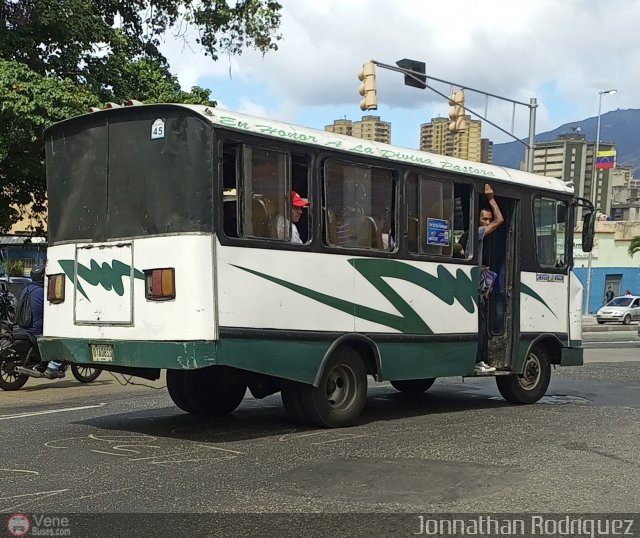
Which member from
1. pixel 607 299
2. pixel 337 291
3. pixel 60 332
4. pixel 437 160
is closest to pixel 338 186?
pixel 337 291

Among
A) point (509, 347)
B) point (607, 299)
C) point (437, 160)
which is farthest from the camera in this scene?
point (607, 299)

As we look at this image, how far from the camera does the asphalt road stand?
5.82m

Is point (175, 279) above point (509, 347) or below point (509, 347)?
above

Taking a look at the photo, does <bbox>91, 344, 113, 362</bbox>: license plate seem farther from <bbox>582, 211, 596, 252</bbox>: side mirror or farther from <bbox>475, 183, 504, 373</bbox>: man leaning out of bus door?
<bbox>582, 211, 596, 252</bbox>: side mirror

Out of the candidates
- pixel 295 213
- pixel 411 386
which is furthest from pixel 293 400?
pixel 411 386

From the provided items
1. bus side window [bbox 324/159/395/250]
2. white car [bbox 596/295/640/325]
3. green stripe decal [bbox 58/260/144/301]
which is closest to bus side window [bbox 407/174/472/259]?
bus side window [bbox 324/159/395/250]

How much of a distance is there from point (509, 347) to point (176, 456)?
16.3 feet

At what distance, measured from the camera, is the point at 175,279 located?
751 cm

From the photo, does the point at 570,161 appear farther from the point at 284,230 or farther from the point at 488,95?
the point at 284,230

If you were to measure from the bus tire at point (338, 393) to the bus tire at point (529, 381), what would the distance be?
107 inches

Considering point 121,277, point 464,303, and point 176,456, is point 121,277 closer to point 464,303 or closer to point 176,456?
point 176,456

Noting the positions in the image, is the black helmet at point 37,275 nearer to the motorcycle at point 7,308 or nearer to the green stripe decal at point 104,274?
the motorcycle at point 7,308

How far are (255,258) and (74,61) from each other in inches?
458

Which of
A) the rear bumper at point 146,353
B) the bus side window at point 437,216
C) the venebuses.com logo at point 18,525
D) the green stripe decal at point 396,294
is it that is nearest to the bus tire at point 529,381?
the green stripe decal at point 396,294
